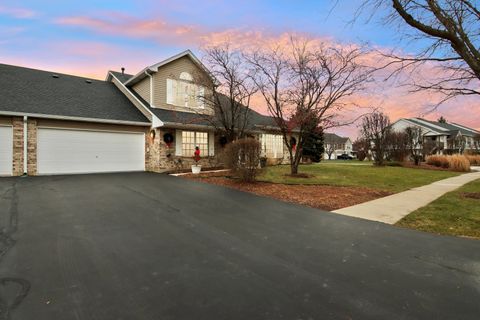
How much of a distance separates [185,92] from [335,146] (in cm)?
6079

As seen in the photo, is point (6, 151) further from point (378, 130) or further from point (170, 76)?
point (378, 130)

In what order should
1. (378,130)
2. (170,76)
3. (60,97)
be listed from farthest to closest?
(378,130) < (170,76) < (60,97)

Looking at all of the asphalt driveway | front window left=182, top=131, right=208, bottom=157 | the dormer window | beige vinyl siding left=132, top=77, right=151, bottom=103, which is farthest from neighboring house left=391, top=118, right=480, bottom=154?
the asphalt driveway

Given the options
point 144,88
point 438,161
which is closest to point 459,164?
point 438,161

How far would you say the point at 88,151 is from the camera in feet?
44.5

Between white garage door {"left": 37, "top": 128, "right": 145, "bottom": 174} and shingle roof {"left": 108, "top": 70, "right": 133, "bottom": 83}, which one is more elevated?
shingle roof {"left": 108, "top": 70, "right": 133, "bottom": 83}

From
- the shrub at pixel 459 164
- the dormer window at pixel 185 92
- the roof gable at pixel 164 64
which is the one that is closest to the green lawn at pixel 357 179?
the shrub at pixel 459 164

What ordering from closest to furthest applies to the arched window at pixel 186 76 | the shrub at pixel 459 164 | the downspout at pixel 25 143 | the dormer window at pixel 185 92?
the downspout at pixel 25 143 < the dormer window at pixel 185 92 < the arched window at pixel 186 76 < the shrub at pixel 459 164

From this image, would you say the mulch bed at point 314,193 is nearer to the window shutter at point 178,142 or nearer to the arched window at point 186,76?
the window shutter at point 178,142

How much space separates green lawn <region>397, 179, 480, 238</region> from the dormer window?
43.6ft

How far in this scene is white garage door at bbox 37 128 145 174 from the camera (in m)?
12.5

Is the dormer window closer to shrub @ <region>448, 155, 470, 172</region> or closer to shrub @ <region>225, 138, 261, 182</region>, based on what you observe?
shrub @ <region>225, 138, 261, 182</region>

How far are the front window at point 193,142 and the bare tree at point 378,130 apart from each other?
55.6 feet

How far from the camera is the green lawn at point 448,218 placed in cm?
539
